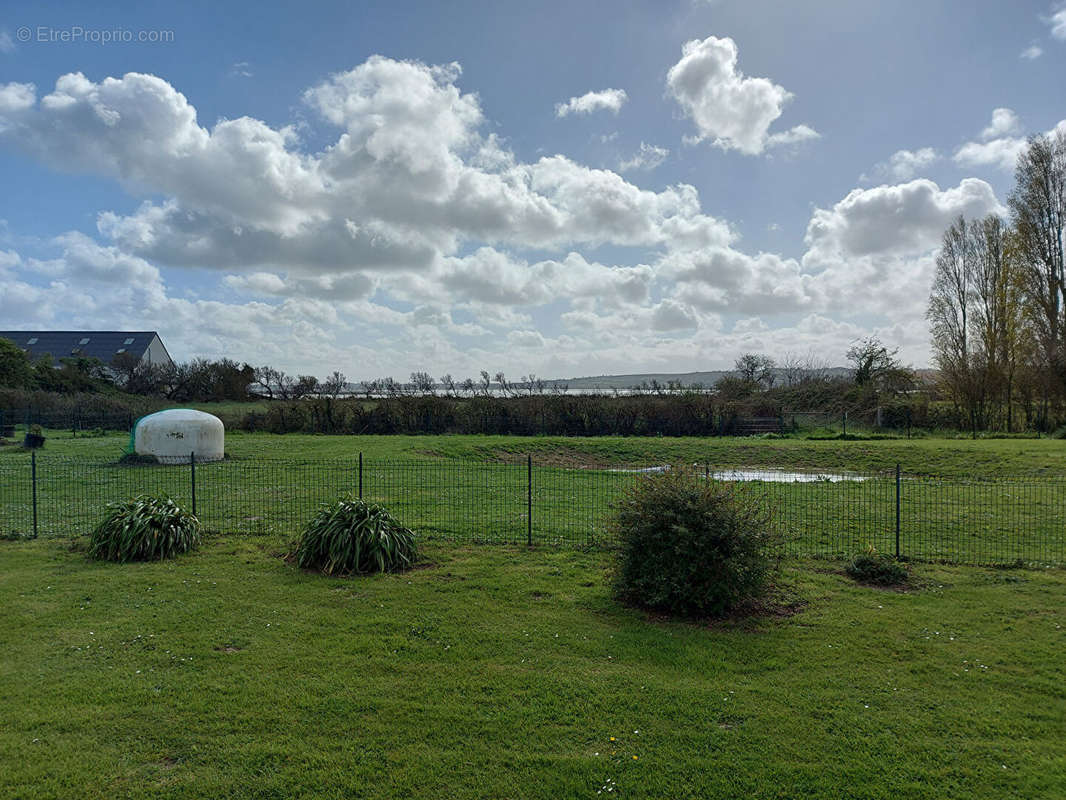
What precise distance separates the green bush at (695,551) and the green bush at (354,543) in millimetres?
3153

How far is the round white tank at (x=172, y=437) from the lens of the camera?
20125mm

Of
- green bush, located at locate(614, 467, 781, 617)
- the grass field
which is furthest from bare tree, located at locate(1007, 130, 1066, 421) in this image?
green bush, located at locate(614, 467, 781, 617)

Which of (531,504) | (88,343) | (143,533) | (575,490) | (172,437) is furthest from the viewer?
(88,343)

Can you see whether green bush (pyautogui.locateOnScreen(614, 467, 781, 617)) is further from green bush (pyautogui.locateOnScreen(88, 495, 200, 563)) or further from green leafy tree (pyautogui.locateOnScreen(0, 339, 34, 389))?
green leafy tree (pyautogui.locateOnScreen(0, 339, 34, 389))

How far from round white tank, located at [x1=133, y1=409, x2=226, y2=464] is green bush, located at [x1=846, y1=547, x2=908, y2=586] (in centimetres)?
1944

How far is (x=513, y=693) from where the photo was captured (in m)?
4.66

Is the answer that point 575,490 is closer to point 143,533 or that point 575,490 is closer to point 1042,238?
point 143,533

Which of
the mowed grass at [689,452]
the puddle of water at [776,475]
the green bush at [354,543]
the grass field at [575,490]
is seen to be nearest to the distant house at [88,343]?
the mowed grass at [689,452]

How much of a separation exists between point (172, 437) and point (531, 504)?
48.1ft

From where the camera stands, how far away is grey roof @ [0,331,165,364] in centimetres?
5588

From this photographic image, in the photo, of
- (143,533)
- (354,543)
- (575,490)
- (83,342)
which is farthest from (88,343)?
(354,543)

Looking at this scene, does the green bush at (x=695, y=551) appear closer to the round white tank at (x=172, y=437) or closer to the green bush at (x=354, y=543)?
the green bush at (x=354, y=543)

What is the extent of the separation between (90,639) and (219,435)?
17.3 metres

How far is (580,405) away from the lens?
35094 millimetres
